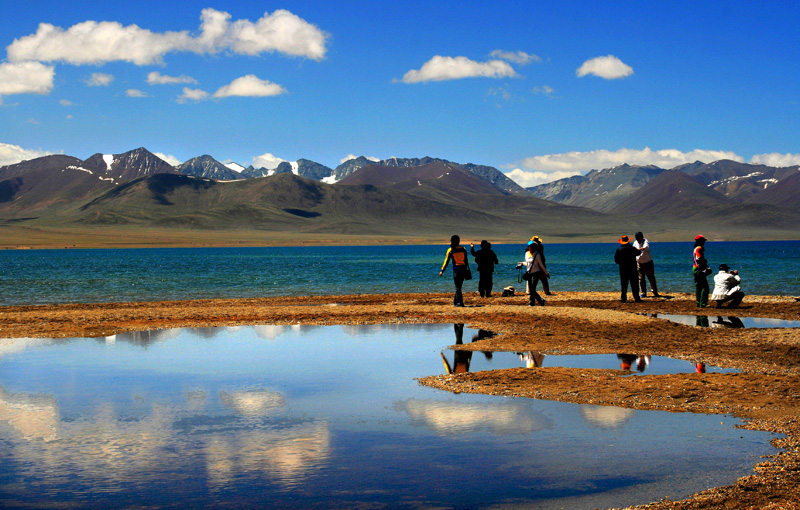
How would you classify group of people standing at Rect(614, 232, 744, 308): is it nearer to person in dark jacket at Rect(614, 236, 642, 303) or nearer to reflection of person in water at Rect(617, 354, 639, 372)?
person in dark jacket at Rect(614, 236, 642, 303)

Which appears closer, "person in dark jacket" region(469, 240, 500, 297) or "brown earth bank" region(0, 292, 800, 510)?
"brown earth bank" region(0, 292, 800, 510)

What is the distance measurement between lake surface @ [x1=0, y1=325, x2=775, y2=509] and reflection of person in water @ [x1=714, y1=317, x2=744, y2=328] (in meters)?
9.88

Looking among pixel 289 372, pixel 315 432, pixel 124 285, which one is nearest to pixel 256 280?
pixel 124 285

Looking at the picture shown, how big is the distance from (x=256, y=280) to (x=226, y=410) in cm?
4294

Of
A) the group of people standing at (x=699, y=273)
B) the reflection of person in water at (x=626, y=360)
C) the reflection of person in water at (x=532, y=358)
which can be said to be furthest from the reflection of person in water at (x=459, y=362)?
the group of people standing at (x=699, y=273)

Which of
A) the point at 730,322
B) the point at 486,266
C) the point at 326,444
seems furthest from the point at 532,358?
the point at 486,266

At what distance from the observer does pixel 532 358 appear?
1498 cm

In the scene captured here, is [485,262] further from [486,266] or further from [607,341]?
[607,341]

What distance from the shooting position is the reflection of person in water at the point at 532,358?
46.5 feet

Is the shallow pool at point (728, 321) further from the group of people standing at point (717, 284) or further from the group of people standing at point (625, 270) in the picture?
the group of people standing at point (625, 270)

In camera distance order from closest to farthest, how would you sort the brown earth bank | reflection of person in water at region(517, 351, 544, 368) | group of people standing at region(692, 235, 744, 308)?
the brown earth bank, reflection of person in water at region(517, 351, 544, 368), group of people standing at region(692, 235, 744, 308)

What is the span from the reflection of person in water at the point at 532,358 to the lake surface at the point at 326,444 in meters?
1.94

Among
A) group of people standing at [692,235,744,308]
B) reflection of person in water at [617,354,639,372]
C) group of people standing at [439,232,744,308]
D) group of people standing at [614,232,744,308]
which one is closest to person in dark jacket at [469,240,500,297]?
group of people standing at [439,232,744,308]

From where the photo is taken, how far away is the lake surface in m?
7.20
